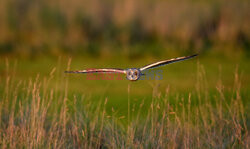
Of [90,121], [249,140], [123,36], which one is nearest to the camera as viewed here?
[249,140]

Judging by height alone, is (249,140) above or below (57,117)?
below

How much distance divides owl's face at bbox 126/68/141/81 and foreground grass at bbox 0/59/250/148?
0.54m

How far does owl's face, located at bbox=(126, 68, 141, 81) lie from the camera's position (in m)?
2.10

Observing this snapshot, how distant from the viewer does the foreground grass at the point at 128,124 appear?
2.89 metres

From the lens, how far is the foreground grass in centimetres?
289

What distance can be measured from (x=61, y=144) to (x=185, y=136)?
39.6 inches

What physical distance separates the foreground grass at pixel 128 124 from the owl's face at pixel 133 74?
1.78 feet

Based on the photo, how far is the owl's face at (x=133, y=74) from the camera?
2098 millimetres

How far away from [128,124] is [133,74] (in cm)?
78

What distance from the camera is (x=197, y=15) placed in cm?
956

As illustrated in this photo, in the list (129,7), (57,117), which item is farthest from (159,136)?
(129,7)

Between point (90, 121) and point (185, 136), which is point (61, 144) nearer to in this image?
point (90, 121)

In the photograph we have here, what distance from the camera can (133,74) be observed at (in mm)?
2109

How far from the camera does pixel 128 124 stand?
2779 millimetres
